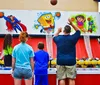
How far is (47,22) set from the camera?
882 centimetres

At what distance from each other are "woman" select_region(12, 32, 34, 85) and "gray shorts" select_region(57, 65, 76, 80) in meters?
0.72

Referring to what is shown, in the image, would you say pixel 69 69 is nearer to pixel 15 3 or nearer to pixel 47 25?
pixel 47 25

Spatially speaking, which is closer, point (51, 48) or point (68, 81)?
point (68, 81)

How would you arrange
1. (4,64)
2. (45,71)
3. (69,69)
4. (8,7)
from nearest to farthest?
1. (69,69)
2. (45,71)
3. (4,64)
4. (8,7)

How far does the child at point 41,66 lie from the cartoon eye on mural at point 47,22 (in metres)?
3.01

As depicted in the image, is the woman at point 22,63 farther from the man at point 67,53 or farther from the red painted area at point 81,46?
the red painted area at point 81,46

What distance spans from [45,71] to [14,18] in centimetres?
334

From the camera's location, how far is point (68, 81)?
17.8ft

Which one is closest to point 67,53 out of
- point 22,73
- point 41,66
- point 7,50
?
point 41,66

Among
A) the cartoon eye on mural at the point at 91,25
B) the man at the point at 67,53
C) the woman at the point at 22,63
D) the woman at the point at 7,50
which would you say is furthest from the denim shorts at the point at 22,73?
the cartoon eye on mural at the point at 91,25

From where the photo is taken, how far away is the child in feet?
18.8

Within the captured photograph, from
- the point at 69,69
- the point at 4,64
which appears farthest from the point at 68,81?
the point at 4,64

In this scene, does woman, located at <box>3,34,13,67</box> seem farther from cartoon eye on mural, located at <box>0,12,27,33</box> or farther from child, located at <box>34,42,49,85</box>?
child, located at <box>34,42,49,85</box>

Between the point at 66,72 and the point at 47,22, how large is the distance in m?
3.78
